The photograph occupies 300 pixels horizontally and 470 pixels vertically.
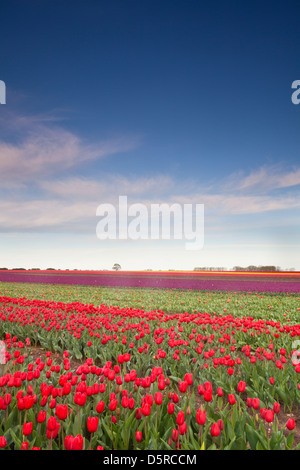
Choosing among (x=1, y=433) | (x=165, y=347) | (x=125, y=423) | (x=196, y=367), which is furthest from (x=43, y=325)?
(x=125, y=423)

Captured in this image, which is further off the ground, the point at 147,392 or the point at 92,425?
the point at 92,425

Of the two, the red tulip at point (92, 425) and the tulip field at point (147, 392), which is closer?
the red tulip at point (92, 425)

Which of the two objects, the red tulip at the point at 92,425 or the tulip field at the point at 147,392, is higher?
the red tulip at the point at 92,425

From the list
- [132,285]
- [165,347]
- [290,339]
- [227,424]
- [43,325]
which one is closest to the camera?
[227,424]

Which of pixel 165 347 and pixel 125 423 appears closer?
pixel 125 423

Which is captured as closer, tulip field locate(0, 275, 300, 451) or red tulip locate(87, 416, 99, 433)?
red tulip locate(87, 416, 99, 433)

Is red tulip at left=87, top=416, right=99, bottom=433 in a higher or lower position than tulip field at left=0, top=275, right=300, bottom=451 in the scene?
higher

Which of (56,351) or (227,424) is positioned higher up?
(227,424)

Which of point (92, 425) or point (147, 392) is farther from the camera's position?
point (147, 392)

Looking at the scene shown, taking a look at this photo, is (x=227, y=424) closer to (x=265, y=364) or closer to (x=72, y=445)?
(x=72, y=445)

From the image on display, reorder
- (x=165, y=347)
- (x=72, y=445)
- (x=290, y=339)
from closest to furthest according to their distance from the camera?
(x=72, y=445), (x=165, y=347), (x=290, y=339)

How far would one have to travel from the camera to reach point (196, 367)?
20.1 ft
